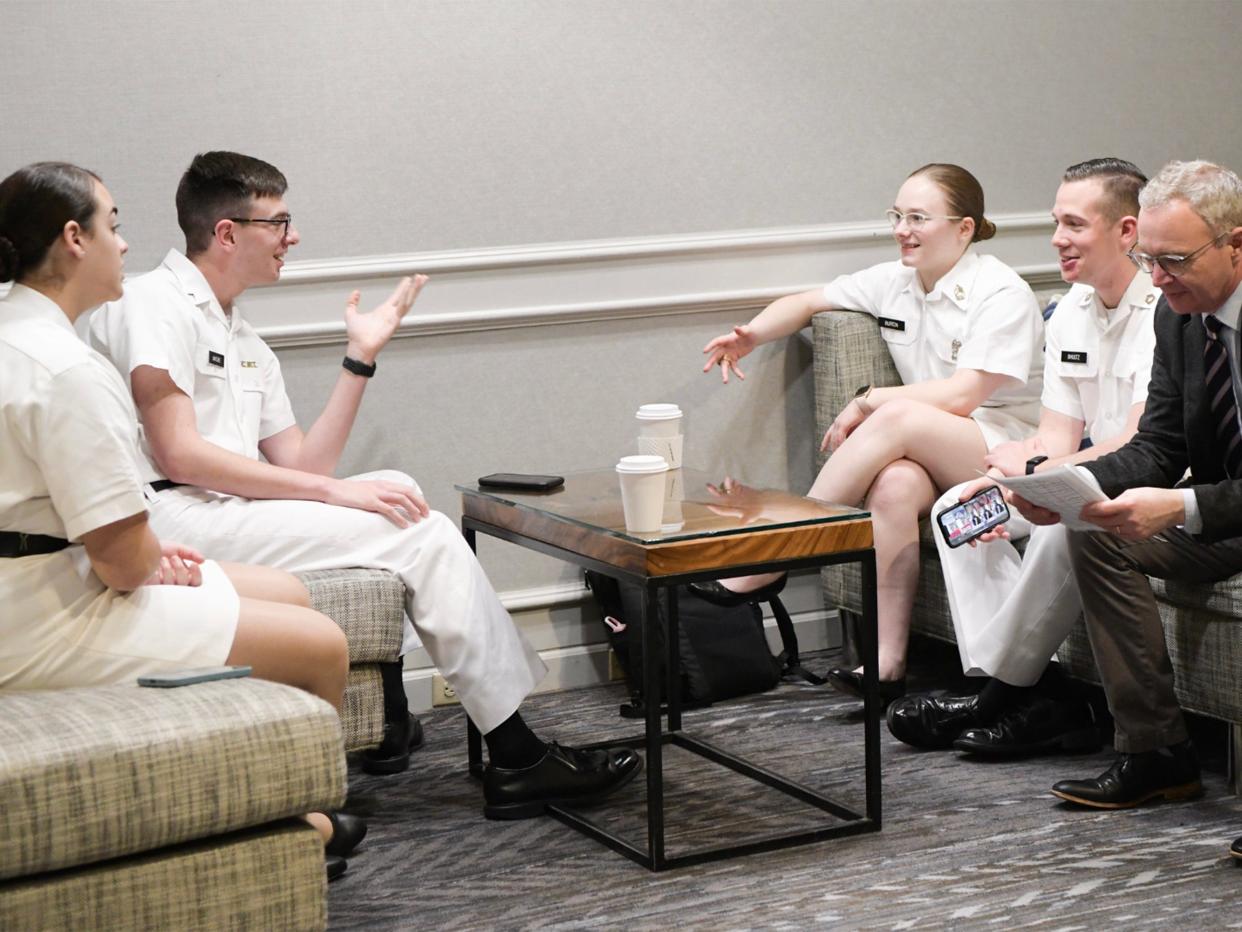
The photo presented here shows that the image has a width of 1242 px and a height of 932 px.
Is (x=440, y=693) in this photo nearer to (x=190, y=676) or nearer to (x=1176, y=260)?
(x=190, y=676)

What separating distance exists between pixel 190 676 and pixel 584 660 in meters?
1.94

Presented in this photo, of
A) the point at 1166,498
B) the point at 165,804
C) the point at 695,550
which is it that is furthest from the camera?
the point at 1166,498

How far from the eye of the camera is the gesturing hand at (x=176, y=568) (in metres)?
2.56

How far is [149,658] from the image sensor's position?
2432mm

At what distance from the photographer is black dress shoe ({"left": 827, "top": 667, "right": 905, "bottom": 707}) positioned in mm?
3699

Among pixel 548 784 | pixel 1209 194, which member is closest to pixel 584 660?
pixel 548 784

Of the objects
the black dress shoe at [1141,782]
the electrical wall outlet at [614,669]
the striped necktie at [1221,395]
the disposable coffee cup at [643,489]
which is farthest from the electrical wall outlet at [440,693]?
the striped necktie at [1221,395]

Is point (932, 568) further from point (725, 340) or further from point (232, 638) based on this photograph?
point (232, 638)

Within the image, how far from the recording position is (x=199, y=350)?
130 inches

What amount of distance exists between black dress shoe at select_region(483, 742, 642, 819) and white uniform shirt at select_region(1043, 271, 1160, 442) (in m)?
1.40

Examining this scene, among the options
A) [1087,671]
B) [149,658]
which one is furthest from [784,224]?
[149,658]

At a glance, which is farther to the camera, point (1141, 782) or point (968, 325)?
point (968, 325)

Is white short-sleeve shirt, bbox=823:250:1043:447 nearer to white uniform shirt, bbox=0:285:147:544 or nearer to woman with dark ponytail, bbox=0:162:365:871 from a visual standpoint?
woman with dark ponytail, bbox=0:162:365:871

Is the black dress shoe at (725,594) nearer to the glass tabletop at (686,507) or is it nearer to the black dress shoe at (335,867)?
the glass tabletop at (686,507)
